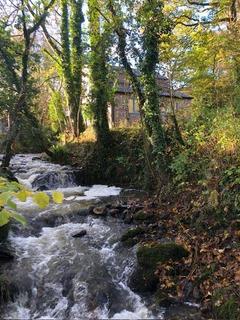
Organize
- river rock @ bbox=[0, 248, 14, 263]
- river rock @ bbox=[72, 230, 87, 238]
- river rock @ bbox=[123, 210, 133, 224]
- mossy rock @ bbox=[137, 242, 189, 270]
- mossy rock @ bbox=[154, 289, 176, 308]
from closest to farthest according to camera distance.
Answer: mossy rock @ bbox=[154, 289, 176, 308], mossy rock @ bbox=[137, 242, 189, 270], river rock @ bbox=[0, 248, 14, 263], river rock @ bbox=[72, 230, 87, 238], river rock @ bbox=[123, 210, 133, 224]

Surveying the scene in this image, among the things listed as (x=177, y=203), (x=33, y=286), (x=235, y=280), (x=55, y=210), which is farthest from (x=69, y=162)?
(x=235, y=280)

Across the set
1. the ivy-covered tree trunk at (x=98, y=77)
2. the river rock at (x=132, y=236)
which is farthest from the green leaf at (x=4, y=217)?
the ivy-covered tree trunk at (x=98, y=77)

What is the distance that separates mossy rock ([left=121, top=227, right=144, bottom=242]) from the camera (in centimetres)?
916

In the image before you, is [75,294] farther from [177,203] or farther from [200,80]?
[200,80]

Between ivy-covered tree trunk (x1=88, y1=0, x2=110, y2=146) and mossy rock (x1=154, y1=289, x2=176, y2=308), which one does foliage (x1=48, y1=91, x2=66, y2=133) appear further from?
mossy rock (x1=154, y1=289, x2=176, y2=308)

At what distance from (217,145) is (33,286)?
5.37 m

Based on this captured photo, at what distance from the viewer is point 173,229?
30.5 feet

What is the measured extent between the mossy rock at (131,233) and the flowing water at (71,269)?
0.21 m

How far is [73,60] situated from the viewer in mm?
21906

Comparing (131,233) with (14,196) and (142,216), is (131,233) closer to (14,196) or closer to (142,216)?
(142,216)

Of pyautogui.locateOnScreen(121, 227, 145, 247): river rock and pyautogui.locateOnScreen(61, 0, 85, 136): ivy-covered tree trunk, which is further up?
pyautogui.locateOnScreen(61, 0, 85, 136): ivy-covered tree trunk

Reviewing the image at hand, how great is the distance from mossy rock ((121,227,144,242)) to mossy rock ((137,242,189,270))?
113 cm

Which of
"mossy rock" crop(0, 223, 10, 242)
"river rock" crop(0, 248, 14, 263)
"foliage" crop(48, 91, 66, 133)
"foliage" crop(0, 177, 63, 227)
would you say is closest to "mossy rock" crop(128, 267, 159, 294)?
"river rock" crop(0, 248, 14, 263)

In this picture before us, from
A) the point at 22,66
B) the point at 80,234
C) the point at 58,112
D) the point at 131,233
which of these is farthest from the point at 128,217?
the point at 58,112
